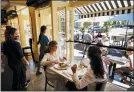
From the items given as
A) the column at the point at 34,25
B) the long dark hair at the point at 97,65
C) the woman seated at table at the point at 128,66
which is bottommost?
the woman seated at table at the point at 128,66

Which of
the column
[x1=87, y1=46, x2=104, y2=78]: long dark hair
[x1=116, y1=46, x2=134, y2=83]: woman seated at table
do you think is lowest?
[x1=116, y1=46, x2=134, y2=83]: woman seated at table

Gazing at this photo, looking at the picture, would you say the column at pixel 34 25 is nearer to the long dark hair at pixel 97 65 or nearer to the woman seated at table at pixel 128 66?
the woman seated at table at pixel 128 66

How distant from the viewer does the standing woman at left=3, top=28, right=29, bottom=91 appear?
2.31m

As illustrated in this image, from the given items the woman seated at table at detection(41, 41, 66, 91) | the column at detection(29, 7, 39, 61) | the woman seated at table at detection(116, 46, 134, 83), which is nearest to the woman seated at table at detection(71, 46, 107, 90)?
the woman seated at table at detection(41, 41, 66, 91)

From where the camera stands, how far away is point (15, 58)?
2.41 m

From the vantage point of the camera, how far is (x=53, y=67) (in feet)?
7.25

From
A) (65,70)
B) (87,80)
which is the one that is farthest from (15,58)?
(87,80)

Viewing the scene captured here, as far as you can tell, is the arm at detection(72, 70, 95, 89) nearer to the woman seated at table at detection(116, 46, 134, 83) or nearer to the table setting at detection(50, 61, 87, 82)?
the table setting at detection(50, 61, 87, 82)

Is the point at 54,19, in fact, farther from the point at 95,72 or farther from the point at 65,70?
the point at 95,72

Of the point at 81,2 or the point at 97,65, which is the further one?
the point at 81,2

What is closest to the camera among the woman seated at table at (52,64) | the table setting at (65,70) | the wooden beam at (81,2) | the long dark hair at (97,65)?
the long dark hair at (97,65)

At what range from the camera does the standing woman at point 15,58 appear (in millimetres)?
2312

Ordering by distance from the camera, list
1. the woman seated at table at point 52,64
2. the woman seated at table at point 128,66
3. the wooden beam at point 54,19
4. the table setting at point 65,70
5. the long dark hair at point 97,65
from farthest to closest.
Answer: the wooden beam at point 54,19 → the woman seated at table at point 128,66 → the woman seated at table at point 52,64 → the table setting at point 65,70 → the long dark hair at point 97,65

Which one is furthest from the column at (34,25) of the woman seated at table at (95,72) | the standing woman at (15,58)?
the woman seated at table at (95,72)
